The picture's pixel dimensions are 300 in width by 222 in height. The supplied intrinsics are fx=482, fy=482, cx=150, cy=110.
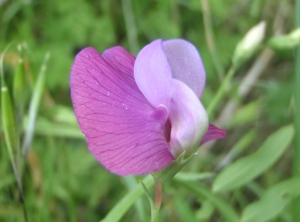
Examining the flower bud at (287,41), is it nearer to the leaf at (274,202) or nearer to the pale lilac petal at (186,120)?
the leaf at (274,202)

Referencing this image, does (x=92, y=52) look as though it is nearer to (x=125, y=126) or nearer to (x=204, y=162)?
(x=125, y=126)

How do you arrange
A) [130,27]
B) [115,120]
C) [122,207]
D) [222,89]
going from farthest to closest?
1. [130,27]
2. [222,89]
3. [122,207]
4. [115,120]

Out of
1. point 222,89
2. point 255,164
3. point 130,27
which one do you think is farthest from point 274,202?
point 130,27

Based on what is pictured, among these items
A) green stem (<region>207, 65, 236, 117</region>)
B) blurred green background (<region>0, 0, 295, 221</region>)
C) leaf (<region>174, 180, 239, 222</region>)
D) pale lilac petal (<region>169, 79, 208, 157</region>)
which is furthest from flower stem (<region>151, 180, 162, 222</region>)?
blurred green background (<region>0, 0, 295, 221</region>)

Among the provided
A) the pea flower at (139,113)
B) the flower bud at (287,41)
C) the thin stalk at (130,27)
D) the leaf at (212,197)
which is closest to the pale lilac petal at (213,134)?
the pea flower at (139,113)

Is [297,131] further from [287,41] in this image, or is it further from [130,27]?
[130,27]
